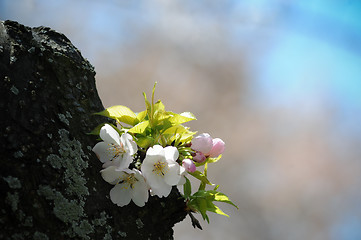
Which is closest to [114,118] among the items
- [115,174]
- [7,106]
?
[115,174]

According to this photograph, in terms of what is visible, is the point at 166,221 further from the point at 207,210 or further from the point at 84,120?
the point at 84,120

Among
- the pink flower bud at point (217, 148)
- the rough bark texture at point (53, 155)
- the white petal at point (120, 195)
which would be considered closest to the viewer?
the rough bark texture at point (53, 155)

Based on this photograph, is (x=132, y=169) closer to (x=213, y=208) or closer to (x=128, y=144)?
(x=128, y=144)

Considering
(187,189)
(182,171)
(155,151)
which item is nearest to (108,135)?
(155,151)

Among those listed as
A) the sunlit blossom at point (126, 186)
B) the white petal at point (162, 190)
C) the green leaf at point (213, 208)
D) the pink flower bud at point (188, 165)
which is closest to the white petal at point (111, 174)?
the sunlit blossom at point (126, 186)

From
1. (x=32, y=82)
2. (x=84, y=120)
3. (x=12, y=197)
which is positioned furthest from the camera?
(x=84, y=120)

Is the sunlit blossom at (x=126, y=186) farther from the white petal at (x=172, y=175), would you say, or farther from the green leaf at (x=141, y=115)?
the green leaf at (x=141, y=115)

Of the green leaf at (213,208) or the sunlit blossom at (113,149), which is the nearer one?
the sunlit blossom at (113,149)
